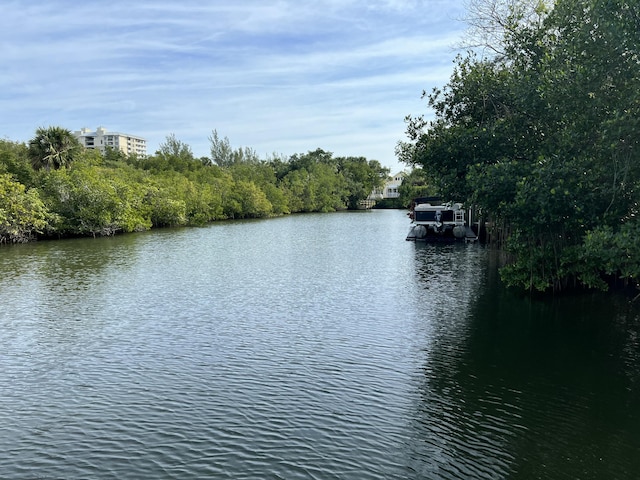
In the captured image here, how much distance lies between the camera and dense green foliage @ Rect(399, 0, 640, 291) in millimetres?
13008

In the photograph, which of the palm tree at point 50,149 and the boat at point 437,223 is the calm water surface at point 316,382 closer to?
the boat at point 437,223

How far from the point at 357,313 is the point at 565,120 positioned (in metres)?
9.85

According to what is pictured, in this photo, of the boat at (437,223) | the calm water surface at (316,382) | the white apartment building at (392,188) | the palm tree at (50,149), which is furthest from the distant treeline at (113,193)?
the white apartment building at (392,188)

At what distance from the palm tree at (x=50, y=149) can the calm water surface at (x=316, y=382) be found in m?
38.3

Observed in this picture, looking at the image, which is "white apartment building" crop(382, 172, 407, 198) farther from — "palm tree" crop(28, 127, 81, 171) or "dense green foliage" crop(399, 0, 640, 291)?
"dense green foliage" crop(399, 0, 640, 291)

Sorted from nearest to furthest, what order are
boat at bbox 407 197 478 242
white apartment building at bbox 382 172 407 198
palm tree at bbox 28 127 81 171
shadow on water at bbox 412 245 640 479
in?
1. shadow on water at bbox 412 245 640 479
2. boat at bbox 407 197 478 242
3. palm tree at bbox 28 127 81 171
4. white apartment building at bbox 382 172 407 198

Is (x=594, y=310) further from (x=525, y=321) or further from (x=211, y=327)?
(x=211, y=327)

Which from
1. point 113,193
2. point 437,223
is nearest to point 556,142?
point 437,223

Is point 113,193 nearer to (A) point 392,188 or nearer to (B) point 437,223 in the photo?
(B) point 437,223

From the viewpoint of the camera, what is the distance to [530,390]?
11.7m

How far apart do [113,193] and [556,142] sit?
4791 cm

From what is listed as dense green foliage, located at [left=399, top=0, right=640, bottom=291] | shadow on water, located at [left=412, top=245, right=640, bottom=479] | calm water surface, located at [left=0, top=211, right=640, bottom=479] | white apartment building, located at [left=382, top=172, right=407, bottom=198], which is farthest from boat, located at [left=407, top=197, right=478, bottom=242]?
white apartment building, located at [left=382, top=172, right=407, bottom=198]

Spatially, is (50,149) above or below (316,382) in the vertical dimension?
above

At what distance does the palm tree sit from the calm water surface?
38344 millimetres
